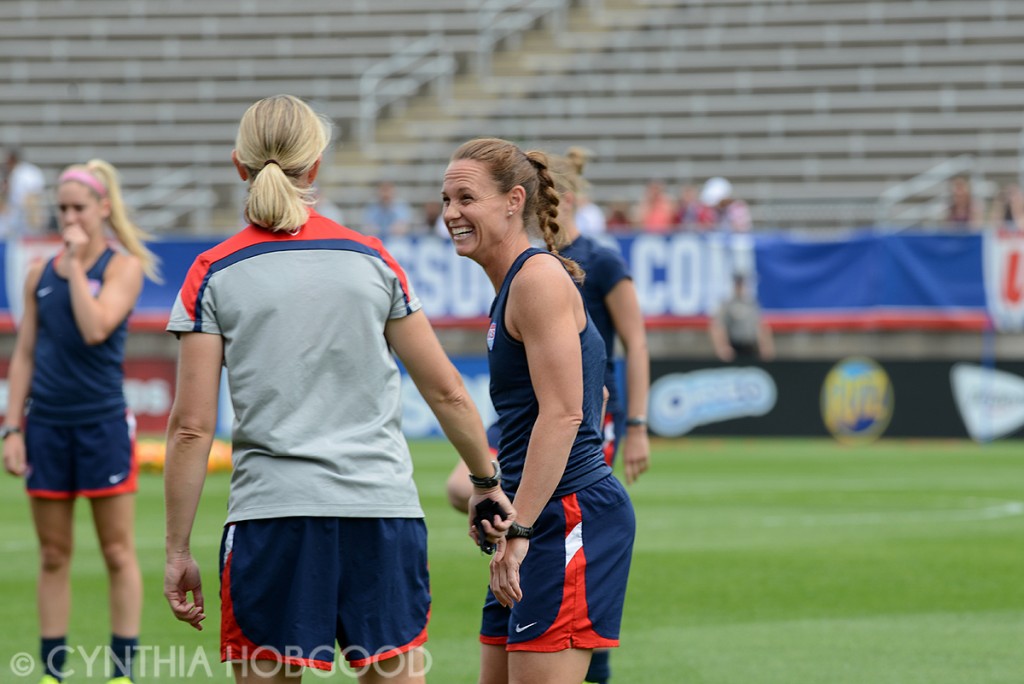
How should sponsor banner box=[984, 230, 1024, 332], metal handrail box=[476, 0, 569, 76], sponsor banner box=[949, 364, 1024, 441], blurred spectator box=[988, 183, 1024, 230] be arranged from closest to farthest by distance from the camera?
sponsor banner box=[949, 364, 1024, 441] → sponsor banner box=[984, 230, 1024, 332] → blurred spectator box=[988, 183, 1024, 230] → metal handrail box=[476, 0, 569, 76]

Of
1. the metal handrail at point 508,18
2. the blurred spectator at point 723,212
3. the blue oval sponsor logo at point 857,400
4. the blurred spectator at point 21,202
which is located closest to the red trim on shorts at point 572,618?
the blue oval sponsor logo at point 857,400

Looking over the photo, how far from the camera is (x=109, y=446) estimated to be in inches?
285

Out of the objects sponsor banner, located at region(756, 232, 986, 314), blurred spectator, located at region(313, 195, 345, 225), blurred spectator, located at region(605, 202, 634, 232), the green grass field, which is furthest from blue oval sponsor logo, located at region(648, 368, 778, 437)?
blurred spectator, located at region(313, 195, 345, 225)

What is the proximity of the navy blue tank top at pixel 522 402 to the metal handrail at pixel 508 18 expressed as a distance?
24937 mm

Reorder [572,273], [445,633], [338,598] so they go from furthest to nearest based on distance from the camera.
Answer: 1. [445,633]
2. [572,273]
3. [338,598]

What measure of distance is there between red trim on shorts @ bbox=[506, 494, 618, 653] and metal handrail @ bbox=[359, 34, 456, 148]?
24019 mm

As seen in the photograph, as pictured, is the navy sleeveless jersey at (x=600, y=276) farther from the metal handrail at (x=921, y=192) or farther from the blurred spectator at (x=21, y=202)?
the blurred spectator at (x=21, y=202)

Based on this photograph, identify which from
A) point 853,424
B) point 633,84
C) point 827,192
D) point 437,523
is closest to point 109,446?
point 437,523

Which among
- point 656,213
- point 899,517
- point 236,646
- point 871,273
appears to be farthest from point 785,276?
point 236,646

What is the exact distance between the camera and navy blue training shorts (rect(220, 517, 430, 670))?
439cm

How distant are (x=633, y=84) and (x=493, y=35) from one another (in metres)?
3.03

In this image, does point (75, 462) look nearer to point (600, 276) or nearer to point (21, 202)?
point (600, 276)

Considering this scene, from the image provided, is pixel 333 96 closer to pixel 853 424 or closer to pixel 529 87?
pixel 529 87

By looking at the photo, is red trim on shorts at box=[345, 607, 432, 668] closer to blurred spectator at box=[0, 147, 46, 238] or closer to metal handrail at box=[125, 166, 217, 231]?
blurred spectator at box=[0, 147, 46, 238]
